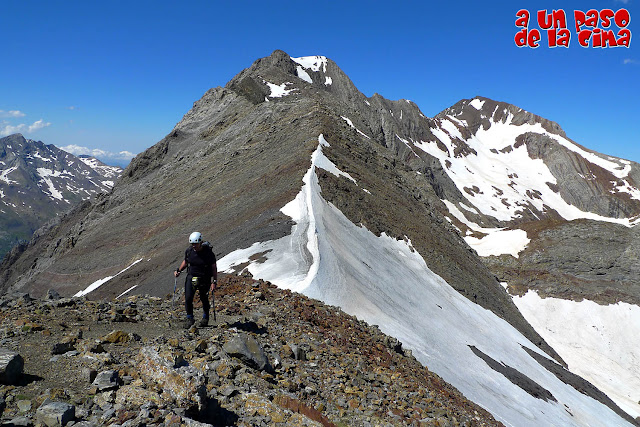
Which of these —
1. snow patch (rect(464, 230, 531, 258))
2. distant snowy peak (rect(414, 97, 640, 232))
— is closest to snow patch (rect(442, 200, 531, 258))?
snow patch (rect(464, 230, 531, 258))

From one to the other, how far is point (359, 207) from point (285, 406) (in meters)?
27.8

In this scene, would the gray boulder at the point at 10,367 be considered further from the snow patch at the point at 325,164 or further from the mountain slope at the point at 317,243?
the snow patch at the point at 325,164

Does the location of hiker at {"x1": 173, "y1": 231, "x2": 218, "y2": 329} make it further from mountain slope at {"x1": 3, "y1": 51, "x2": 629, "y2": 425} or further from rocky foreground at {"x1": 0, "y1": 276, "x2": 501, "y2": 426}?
mountain slope at {"x1": 3, "y1": 51, "x2": 629, "y2": 425}

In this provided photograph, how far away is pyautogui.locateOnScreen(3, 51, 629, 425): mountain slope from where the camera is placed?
21984 mm

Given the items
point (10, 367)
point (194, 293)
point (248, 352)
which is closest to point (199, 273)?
point (194, 293)

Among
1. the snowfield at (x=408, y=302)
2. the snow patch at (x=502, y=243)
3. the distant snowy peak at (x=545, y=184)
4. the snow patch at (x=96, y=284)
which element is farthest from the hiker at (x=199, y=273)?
the distant snowy peak at (x=545, y=184)

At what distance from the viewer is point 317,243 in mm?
23391

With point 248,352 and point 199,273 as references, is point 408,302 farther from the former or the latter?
point 248,352

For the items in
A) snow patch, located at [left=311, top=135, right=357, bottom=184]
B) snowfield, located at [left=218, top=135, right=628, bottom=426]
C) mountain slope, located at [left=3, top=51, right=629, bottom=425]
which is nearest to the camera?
snowfield, located at [left=218, top=135, right=628, bottom=426]

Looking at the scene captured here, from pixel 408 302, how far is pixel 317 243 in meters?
7.57

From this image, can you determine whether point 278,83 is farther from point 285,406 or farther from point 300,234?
point 285,406

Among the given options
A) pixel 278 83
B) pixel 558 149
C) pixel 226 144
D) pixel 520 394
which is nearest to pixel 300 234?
pixel 520 394

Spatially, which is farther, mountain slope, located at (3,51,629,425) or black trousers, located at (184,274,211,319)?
mountain slope, located at (3,51,629,425)

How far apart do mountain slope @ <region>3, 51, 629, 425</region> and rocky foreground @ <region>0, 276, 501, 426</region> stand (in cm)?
567
